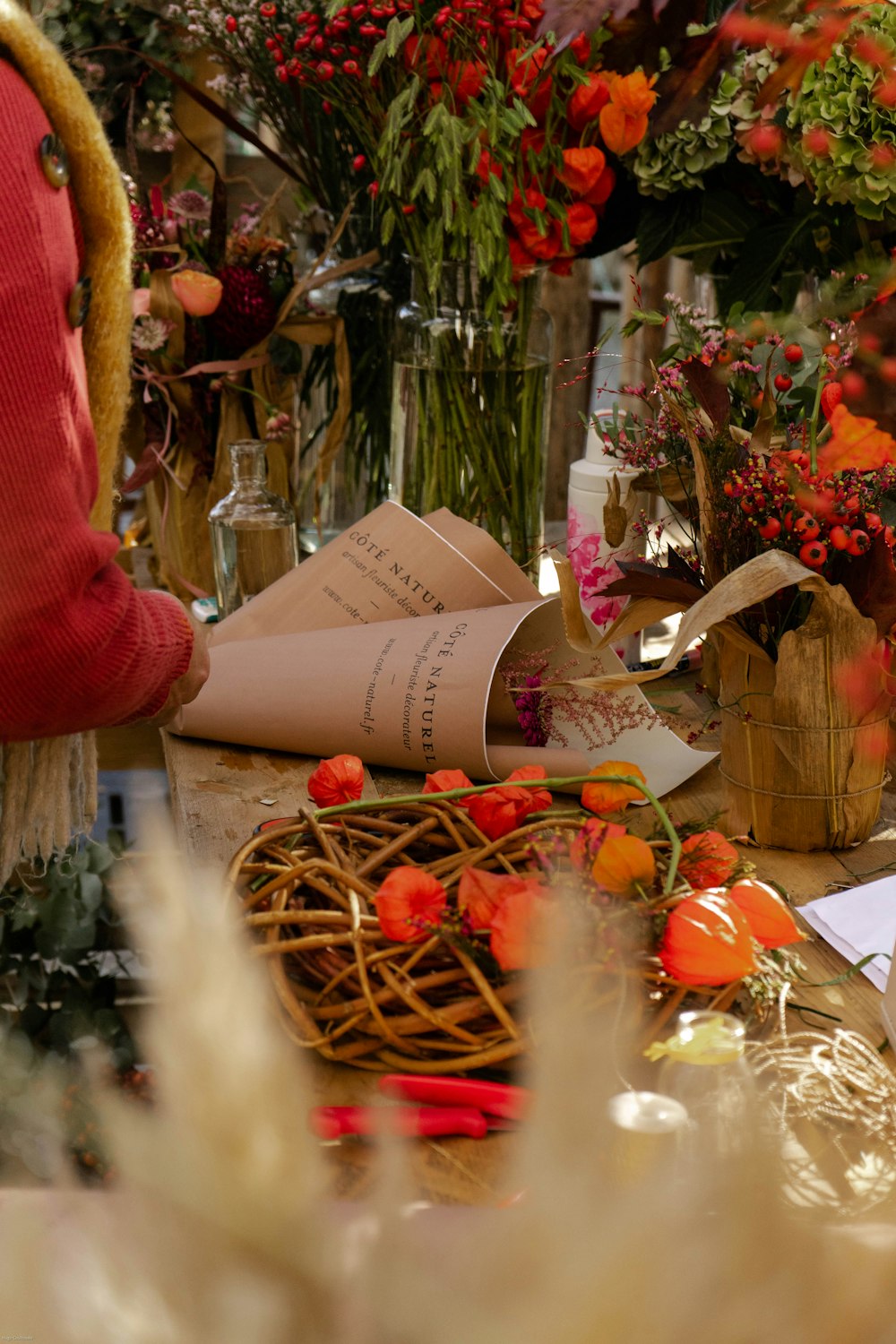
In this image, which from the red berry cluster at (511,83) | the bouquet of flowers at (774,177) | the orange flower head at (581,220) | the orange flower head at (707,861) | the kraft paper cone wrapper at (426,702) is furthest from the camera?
the orange flower head at (581,220)

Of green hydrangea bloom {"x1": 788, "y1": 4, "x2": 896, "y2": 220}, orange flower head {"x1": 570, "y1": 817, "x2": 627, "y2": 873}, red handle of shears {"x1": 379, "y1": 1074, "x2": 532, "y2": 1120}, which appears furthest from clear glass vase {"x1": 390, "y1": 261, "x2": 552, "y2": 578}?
red handle of shears {"x1": 379, "y1": 1074, "x2": 532, "y2": 1120}

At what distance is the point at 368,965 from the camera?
626mm

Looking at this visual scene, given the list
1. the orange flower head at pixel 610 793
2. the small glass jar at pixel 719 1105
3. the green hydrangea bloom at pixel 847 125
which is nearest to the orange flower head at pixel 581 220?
the green hydrangea bloom at pixel 847 125

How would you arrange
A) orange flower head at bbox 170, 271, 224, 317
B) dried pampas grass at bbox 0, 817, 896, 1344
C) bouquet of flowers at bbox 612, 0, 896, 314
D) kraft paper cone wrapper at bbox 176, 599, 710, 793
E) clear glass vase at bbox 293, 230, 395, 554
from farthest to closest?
1. clear glass vase at bbox 293, 230, 395, 554
2. orange flower head at bbox 170, 271, 224, 317
3. bouquet of flowers at bbox 612, 0, 896, 314
4. kraft paper cone wrapper at bbox 176, 599, 710, 793
5. dried pampas grass at bbox 0, 817, 896, 1344

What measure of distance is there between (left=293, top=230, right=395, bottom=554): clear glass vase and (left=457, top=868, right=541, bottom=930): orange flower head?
0.97 metres

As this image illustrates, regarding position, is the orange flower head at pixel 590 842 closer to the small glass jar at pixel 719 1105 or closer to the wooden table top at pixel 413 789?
the wooden table top at pixel 413 789

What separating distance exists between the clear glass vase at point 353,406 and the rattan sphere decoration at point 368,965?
0.89 metres

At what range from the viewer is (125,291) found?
2.77ft

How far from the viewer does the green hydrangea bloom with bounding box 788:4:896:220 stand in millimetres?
1060

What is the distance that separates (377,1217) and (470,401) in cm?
125

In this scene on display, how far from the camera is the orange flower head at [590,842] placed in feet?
2.12

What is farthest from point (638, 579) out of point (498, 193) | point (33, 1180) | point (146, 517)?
point (146, 517)

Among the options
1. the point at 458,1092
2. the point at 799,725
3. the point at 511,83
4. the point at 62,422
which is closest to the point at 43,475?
the point at 62,422

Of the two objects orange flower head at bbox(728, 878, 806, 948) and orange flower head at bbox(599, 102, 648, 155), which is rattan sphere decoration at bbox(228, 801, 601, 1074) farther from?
orange flower head at bbox(599, 102, 648, 155)
